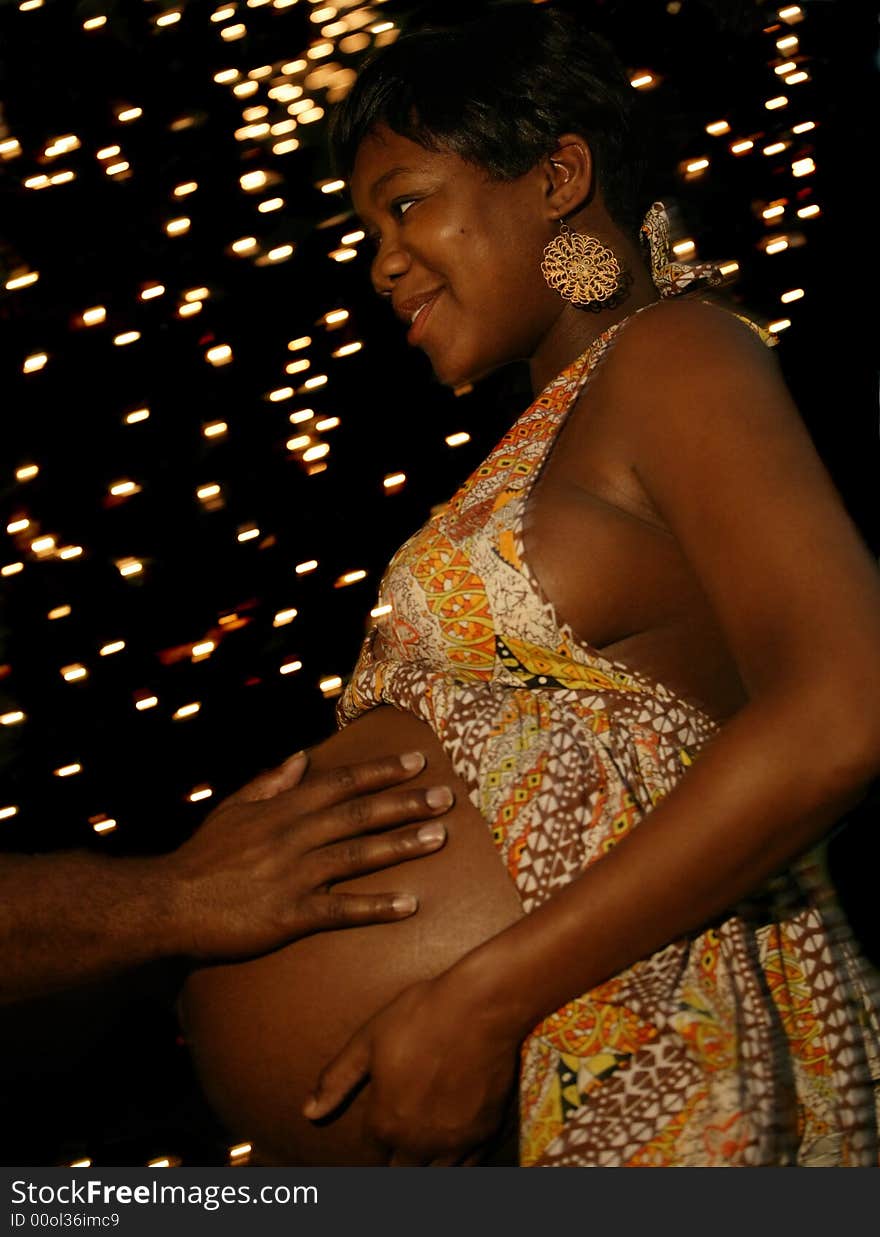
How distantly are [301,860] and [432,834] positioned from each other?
5.1 inches

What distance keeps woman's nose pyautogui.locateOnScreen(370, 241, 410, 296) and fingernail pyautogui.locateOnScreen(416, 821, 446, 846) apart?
25.0 inches

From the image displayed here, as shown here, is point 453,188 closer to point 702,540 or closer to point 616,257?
point 616,257

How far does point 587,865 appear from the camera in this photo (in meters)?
0.87

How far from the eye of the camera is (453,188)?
1169mm

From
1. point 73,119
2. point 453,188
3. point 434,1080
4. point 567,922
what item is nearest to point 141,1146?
point 434,1080

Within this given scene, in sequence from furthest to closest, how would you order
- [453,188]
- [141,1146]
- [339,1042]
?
[141,1146] → [453,188] → [339,1042]

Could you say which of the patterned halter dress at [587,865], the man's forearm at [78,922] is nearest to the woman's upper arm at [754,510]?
the patterned halter dress at [587,865]

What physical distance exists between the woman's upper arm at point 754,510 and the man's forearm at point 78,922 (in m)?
0.59

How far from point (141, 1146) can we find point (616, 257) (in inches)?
61.1

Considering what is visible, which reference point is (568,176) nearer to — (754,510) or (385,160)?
(385,160)

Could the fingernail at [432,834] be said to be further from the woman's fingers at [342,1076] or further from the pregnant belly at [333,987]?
the woman's fingers at [342,1076]

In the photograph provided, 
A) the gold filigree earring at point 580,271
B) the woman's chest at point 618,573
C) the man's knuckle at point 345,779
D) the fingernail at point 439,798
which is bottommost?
the man's knuckle at point 345,779

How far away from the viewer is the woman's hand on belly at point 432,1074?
810mm

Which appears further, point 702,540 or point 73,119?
point 73,119
